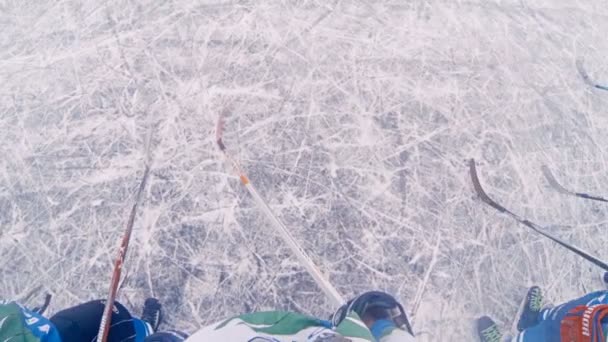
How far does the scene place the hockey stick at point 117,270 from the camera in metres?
1.34

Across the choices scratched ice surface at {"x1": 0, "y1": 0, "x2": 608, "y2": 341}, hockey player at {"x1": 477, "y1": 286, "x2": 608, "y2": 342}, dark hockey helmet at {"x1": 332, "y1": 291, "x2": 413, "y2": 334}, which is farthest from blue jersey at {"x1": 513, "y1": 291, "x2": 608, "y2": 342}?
dark hockey helmet at {"x1": 332, "y1": 291, "x2": 413, "y2": 334}

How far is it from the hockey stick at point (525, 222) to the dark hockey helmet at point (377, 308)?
24.7 inches

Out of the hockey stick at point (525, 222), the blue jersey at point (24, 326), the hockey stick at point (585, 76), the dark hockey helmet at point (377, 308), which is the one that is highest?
the hockey stick at point (585, 76)

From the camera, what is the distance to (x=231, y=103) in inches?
77.5

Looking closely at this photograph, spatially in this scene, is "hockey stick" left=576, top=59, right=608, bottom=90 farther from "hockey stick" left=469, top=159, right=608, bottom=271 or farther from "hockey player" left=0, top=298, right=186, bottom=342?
"hockey player" left=0, top=298, right=186, bottom=342

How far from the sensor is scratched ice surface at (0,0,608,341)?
168 centimetres

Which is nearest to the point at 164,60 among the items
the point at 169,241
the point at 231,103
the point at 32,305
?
the point at 231,103

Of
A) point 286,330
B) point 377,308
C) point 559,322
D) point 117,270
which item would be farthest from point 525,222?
point 117,270

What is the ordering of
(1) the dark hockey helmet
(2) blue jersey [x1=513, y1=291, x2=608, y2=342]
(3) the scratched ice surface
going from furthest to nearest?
(3) the scratched ice surface → (1) the dark hockey helmet → (2) blue jersey [x1=513, y1=291, x2=608, y2=342]

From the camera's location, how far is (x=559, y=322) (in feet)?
4.80

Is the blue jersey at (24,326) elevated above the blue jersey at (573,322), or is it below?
above

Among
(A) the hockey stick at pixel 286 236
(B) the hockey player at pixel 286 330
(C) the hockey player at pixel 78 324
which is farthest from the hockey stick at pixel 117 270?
(B) the hockey player at pixel 286 330

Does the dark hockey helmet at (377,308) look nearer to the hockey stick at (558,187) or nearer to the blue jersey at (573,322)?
the blue jersey at (573,322)

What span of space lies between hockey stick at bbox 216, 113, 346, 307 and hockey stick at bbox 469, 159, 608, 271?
30.1 inches
